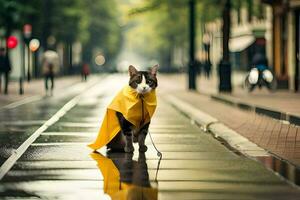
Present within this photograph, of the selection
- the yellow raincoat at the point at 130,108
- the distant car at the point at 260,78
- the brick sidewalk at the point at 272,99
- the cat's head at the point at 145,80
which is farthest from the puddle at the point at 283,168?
the distant car at the point at 260,78

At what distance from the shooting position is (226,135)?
15.7 meters

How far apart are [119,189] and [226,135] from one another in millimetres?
6960

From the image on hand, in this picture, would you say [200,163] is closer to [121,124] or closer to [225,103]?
[121,124]

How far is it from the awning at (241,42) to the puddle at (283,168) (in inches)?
2267

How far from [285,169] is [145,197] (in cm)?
285

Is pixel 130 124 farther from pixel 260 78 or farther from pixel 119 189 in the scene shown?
pixel 260 78

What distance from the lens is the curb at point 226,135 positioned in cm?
1302

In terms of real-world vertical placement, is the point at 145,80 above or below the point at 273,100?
above

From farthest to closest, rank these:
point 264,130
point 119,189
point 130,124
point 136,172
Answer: point 264,130 < point 130,124 < point 136,172 < point 119,189

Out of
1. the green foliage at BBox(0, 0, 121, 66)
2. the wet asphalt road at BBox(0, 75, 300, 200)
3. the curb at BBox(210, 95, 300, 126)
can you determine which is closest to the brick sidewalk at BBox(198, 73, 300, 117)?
the curb at BBox(210, 95, 300, 126)

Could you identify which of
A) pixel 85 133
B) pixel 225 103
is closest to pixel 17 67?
pixel 225 103

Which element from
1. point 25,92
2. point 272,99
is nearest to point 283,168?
point 272,99

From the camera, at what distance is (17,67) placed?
6431 centimetres

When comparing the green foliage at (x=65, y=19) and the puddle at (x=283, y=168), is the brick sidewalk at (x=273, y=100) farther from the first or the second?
the green foliage at (x=65, y=19)
